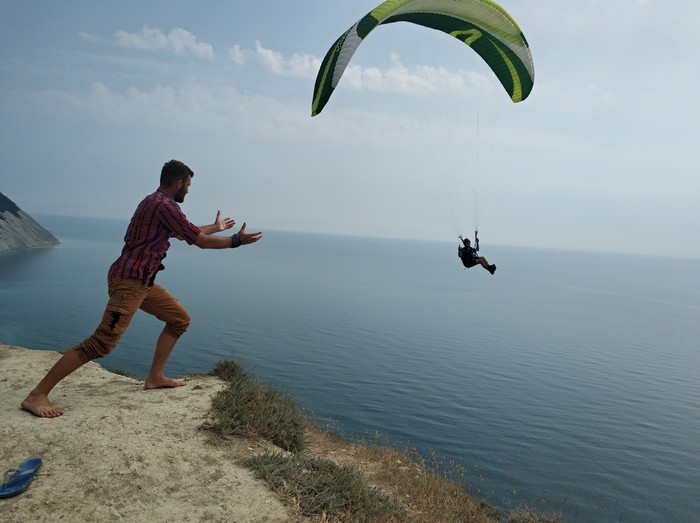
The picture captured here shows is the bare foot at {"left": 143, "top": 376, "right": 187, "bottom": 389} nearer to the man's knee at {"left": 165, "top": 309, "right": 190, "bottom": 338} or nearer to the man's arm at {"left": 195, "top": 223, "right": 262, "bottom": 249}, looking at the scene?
the man's knee at {"left": 165, "top": 309, "right": 190, "bottom": 338}

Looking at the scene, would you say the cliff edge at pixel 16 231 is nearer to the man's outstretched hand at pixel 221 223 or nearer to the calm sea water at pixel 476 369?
the calm sea water at pixel 476 369

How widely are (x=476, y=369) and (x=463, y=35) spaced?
4091cm

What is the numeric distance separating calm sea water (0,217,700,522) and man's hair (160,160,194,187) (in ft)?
37.1

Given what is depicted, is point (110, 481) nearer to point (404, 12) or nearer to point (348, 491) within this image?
point (348, 491)

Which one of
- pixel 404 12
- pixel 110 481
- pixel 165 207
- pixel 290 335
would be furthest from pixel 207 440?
pixel 290 335

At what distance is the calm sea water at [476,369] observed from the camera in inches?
1075

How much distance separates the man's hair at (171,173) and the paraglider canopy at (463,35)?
284 cm

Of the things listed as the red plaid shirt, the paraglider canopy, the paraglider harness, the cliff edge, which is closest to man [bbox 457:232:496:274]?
the paraglider harness

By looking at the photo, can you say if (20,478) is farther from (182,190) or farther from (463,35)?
(463,35)

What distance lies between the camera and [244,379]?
8805 millimetres

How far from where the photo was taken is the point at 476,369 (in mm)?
47375

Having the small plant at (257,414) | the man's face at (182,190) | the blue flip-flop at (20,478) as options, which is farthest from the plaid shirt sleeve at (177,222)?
the blue flip-flop at (20,478)

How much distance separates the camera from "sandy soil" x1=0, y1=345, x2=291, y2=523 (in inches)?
199

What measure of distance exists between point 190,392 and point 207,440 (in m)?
1.47
